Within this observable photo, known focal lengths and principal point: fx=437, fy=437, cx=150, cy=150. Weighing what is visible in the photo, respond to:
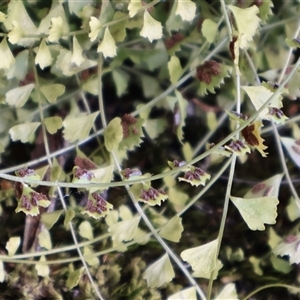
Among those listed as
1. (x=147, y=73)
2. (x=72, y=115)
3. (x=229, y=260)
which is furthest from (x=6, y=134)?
(x=229, y=260)

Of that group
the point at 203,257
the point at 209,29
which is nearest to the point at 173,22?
the point at 209,29

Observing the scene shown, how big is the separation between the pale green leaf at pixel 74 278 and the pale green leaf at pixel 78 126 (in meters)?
0.14

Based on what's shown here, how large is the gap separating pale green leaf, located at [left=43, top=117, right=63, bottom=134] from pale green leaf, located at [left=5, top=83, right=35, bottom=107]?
34 mm

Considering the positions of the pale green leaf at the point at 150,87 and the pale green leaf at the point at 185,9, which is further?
the pale green leaf at the point at 150,87

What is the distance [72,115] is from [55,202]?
0.11 meters

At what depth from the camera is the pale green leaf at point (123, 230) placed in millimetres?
469

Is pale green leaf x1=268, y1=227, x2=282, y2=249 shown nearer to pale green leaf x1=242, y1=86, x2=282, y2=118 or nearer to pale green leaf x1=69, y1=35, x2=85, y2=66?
pale green leaf x1=242, y1=86, x2=282, y2=118

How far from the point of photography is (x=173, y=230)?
0.45m

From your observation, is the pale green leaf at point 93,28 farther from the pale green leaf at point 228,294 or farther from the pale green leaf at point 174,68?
the pale green leaf at point 228,294

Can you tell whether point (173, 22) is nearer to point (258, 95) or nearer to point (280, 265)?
point (258, 95)

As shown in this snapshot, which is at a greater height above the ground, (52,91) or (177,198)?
(52,91)

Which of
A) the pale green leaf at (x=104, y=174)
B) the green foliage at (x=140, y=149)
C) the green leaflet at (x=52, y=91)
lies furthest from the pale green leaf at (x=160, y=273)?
the green leaflet at (x=52, y=91)

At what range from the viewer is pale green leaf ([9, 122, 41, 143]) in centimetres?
47

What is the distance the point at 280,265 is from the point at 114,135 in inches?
11.1
